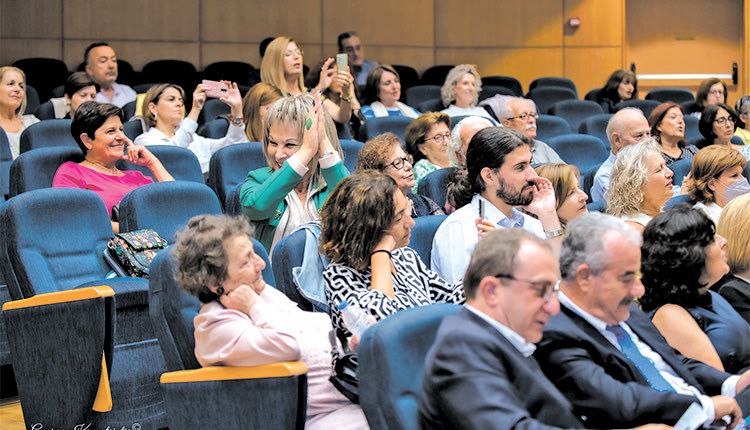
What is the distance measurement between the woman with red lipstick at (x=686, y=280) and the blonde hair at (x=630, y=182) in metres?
0.96

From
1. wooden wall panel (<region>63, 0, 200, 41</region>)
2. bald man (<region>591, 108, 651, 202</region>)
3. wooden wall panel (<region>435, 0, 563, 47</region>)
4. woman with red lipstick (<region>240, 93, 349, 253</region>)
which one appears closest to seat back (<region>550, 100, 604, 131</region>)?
bald man (<region>591, 108, 651, 202</region>)

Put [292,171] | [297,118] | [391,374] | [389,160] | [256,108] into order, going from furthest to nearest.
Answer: [256,108]
[389,160]
[297,118]
[292,171]
[391,374]

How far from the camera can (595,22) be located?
8375 mm

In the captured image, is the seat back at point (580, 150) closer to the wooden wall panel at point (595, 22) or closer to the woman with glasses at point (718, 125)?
the woman with glasses at point (718, 125)

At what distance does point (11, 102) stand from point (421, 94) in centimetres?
310

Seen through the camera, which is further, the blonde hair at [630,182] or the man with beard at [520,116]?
the man with beard at [520,116]

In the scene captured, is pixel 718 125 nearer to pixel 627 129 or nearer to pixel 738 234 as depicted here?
pixel 627 129

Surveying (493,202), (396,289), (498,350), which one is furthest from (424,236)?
(498,350)

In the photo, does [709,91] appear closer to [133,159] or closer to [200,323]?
[133,159]

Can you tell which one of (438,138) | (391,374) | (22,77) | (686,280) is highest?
(22,77)

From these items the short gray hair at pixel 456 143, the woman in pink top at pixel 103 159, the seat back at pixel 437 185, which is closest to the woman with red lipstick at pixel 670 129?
the short gray hair at pixel 456 143

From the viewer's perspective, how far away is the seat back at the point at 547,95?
6758 mm

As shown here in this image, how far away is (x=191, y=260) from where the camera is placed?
185 cm

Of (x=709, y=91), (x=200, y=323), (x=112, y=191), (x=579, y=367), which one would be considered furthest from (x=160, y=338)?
(x=709, y=91)
